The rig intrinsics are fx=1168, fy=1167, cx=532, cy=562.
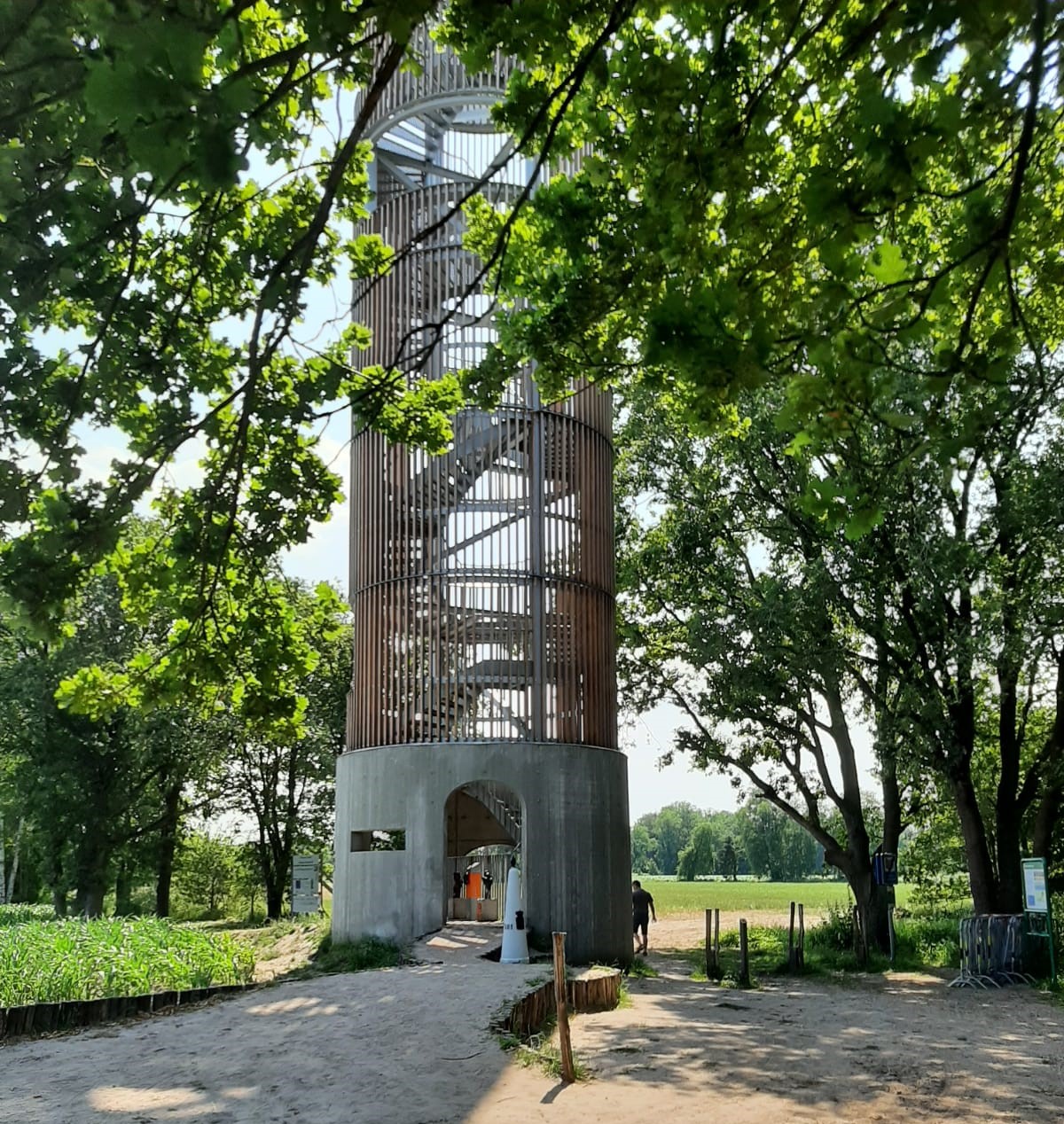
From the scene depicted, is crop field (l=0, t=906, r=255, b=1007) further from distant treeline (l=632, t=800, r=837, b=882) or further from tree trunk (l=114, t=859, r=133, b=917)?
distant treeline (l=632, t=800, r=837, b=882)

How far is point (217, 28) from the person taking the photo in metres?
3.38

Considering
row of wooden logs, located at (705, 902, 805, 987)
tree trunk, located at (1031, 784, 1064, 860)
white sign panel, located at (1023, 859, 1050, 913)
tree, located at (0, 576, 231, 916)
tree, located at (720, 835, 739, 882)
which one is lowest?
tree, located at (720, 835, 739, 882)

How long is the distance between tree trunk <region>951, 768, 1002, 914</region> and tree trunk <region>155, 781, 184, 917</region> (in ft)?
73.3

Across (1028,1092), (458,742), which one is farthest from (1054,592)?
(1028,1092)

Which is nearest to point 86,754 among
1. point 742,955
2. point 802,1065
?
point 742,955

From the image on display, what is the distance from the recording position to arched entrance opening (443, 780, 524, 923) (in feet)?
69.1

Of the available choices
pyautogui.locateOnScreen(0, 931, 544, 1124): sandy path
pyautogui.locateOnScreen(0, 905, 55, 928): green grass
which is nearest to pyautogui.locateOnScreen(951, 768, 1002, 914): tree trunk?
pyautogui.locateOnScreen(0, 931, 544, 1124): sandy path

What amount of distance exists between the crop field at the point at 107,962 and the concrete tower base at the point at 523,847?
3153 mm

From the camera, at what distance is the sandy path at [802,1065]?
26.5ft

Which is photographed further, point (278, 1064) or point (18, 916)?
point (18, 916)

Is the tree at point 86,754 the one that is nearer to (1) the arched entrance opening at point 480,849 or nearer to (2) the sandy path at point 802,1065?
(1) the arched entrance opening at point 480,849

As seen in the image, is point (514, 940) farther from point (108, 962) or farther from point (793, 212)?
point (793, 212)

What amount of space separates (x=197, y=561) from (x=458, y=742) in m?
11.0

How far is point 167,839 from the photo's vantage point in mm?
35438
